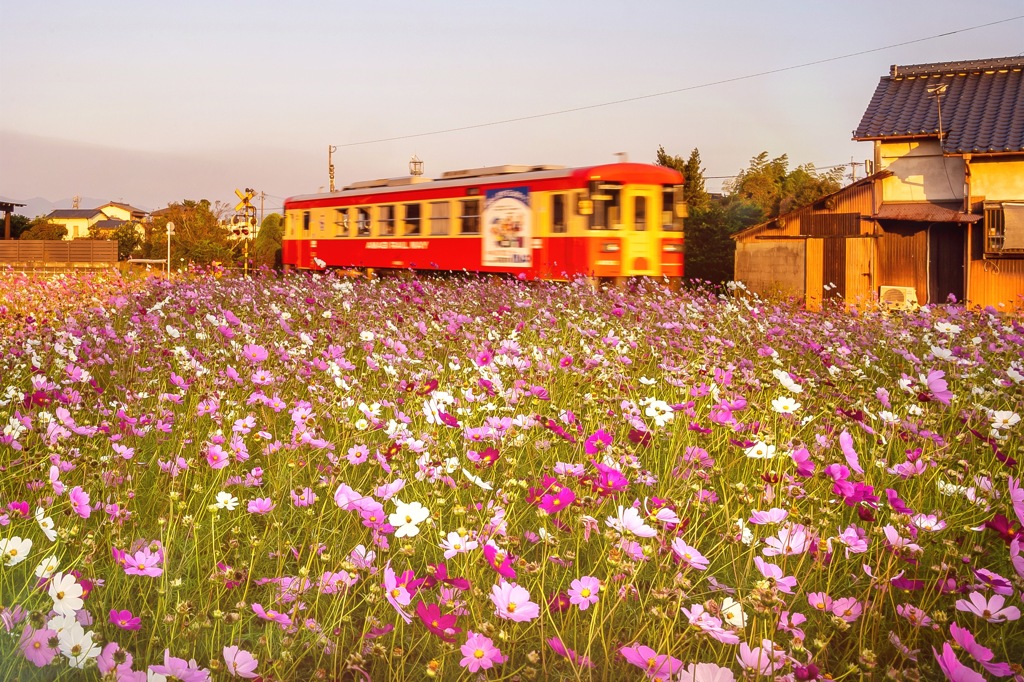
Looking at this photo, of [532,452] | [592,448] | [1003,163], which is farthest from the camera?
[1003,163]

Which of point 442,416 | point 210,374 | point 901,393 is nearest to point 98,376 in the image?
point 210,374

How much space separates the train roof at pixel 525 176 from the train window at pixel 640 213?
0.36 meters

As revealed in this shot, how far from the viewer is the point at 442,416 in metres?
2.92

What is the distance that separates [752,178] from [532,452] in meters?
52.3

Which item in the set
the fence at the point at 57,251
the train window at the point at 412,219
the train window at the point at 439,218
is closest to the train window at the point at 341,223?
the train window at the point at 412,219

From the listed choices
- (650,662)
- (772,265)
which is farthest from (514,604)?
(772,265)

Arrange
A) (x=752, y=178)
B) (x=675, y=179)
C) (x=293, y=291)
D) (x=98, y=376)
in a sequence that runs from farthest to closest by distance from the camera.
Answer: (x=752, y=178)
(x=675, y=179)
(x=293, y=291)
(x=98, y=376)

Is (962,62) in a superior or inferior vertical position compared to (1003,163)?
superior

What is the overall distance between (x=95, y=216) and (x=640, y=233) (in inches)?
4540

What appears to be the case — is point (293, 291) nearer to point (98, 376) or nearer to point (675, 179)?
point (98, 376)

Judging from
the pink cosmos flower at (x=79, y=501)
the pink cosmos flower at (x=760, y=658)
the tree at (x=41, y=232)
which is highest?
the tree at (x=41, y=232)

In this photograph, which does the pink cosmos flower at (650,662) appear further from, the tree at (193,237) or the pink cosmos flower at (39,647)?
the tree at (193,237)

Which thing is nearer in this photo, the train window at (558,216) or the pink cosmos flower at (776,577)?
the pink cosmos flower at (776,577)

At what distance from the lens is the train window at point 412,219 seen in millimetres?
20359
